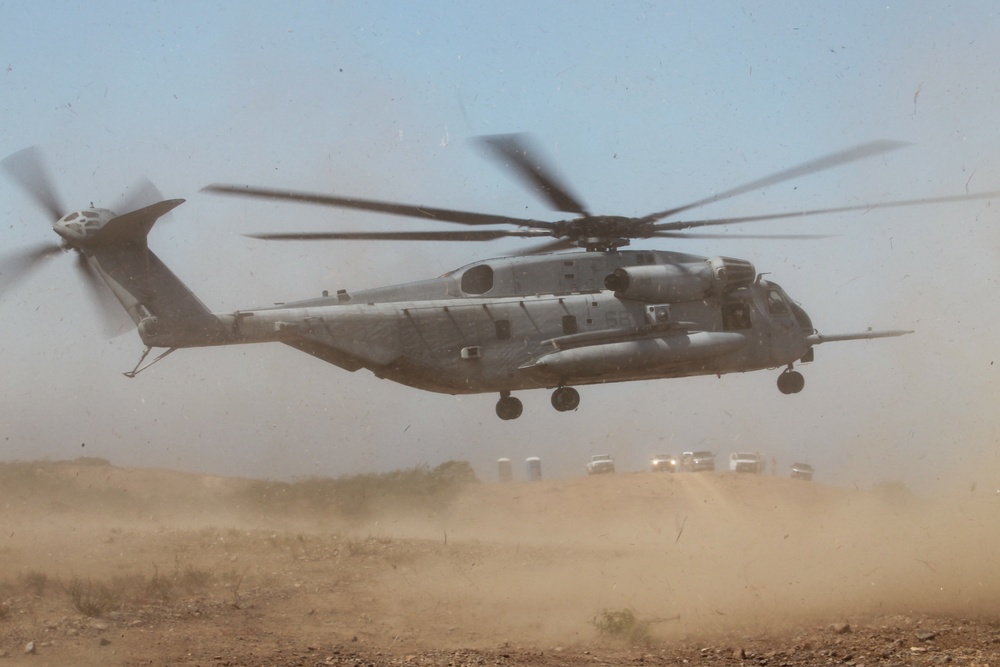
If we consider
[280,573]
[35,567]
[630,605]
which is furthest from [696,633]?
[35,567]

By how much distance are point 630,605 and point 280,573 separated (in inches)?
300

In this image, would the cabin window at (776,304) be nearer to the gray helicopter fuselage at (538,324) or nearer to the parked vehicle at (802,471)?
the gray helicopter fuselage at (538,324)

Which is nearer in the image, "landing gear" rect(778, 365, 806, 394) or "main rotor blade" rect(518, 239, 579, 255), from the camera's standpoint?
"main rotor blade" rect(518, 239, 579, 255)

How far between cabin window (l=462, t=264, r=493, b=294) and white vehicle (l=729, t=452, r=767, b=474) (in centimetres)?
2476

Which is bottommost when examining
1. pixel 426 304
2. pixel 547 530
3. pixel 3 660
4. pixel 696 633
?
pixel 547 530

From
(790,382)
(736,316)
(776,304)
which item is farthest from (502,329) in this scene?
(790,382)

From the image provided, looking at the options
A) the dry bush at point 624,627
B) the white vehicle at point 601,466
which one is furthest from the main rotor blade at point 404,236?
the white vehicle at point 601,466

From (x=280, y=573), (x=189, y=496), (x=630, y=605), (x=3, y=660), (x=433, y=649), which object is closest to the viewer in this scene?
(x=3, y=660)

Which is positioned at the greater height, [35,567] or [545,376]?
[545,376]

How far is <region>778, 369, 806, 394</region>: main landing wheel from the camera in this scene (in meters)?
20.8

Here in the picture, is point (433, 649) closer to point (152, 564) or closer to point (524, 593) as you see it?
point (524, 593)

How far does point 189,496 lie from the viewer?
31.2 metres

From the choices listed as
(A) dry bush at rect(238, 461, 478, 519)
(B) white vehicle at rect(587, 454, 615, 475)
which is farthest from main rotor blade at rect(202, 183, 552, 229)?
(B) white vehicle at rect(587, 454, 615, 475)

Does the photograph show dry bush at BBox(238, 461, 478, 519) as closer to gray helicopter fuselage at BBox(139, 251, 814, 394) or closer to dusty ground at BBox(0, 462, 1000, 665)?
dusty ground at BBox(0, 462, 1000, 665)
